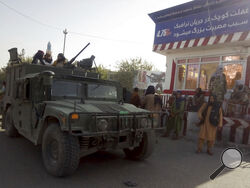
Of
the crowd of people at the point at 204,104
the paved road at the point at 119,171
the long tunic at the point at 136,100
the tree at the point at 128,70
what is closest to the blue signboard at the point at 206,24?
the crowd of people at the point at 204,104

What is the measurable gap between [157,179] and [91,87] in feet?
7.97

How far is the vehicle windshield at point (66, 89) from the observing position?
483 cm

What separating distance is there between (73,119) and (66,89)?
143 cm

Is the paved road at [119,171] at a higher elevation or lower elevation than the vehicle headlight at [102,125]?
lower

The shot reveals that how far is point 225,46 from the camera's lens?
9352 mm

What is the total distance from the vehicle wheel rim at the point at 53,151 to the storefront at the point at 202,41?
7448 millimetres

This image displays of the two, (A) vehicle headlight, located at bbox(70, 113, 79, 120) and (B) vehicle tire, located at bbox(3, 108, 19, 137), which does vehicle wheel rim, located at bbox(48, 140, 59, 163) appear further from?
(B) vehicle tire, located at bbox(3, 108, 19, 137)

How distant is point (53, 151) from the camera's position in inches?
165

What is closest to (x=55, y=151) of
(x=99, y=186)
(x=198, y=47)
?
(x=99, y=186)

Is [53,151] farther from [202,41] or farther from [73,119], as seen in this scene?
[202,41]

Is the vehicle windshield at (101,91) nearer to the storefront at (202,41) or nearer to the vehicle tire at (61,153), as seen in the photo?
the vehicle tire at (61,153)

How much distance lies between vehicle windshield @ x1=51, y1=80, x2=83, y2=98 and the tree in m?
28.6

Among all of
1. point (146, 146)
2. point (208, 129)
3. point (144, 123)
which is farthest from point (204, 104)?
point (144, 123)

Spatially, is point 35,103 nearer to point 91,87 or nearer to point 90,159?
point 91,87
